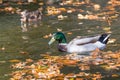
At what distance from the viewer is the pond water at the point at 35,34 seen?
46.9ft

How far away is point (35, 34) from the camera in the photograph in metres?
16.9

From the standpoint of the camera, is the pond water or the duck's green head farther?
the duck's green head

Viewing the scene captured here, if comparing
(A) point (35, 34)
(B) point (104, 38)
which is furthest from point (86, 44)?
(A) point (35, 34)

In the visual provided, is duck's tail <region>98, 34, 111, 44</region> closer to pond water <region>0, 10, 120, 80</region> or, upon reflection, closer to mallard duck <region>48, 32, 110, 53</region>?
mallard duck <region>48, 32, 110, 53</region>

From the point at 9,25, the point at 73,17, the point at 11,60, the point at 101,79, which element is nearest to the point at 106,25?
the point at 73,17

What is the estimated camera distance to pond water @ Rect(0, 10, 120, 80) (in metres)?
14.3

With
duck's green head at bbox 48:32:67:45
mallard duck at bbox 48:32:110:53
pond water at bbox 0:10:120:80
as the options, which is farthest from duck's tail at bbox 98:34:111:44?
duck's green head at bbox 48:32:67:45

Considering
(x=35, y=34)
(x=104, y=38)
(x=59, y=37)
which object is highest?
(x=104, y=38)

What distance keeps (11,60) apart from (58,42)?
2.52m

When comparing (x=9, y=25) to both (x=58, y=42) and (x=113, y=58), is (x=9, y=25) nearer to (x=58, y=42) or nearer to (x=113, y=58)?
(x=58, y=42)

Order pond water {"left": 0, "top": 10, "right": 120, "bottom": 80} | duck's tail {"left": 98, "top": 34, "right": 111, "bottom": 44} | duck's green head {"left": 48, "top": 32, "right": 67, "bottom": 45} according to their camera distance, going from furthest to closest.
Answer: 1. duck's green head {"left": 48, "top": 32, "right": 67, "bottom": 45}
2. duck's tail {"left": 98, "top": 34, "right": 111, "bottom": 44}
3. pond water {"left": 0, "top": 10, "right": 120, "bottom": 80}

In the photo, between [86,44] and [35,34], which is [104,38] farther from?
[35,34]

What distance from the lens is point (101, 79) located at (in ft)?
37.8

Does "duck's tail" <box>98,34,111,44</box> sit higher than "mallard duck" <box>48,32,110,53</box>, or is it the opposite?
"duck's tail" <box>98,34,111,44</box>
